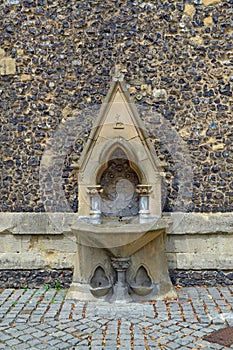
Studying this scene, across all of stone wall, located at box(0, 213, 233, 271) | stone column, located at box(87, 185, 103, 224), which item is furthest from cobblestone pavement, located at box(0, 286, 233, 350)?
stone column, located at box(87, 185, 103, 224)

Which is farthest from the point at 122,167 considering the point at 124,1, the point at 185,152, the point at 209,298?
the point at 124,1

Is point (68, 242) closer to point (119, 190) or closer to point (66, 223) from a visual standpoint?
point (66, 223)

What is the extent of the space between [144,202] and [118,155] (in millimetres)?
674

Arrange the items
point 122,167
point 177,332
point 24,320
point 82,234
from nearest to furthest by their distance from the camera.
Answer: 1. point 177,332
2. point 24,320
3. point 82,234
4. point 122,167

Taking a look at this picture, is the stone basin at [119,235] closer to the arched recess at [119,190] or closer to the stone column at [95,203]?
→ the stone column at [95,203]

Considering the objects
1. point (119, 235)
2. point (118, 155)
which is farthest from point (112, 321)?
point (118, 155)

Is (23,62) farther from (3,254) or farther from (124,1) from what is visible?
(3,254)

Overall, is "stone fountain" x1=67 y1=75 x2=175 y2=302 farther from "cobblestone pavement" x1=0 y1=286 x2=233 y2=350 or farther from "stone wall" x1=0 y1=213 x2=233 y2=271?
"stone wall" x1=0 y1=213 x2=233 y2=271

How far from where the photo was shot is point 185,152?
5.24 metres

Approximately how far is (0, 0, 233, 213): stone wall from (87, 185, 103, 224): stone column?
510 mm

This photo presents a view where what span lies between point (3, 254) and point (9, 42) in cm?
288

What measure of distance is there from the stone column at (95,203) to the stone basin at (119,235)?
0.17m

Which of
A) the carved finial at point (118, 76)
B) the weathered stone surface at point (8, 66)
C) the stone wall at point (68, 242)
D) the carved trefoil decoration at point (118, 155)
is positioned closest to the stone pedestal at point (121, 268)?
the carved trefoil decoration at point (118, 155)

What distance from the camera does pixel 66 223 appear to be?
5184 mm
